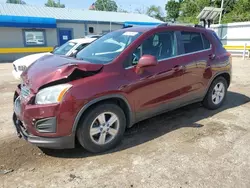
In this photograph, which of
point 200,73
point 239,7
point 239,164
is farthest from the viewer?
point 239,7

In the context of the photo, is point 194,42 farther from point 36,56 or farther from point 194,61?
point 36,56

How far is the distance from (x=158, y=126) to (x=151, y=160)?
1.19 meters

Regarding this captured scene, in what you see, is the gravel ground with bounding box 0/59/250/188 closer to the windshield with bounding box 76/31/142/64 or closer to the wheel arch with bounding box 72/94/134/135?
the wheel arch with bounding box 72/94/134/135

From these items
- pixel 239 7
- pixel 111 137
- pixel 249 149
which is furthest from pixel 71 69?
pixel 239 7

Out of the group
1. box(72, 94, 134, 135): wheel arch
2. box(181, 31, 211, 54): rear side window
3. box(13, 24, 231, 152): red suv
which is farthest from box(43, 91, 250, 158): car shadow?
box(181, 31, 211, 54): rear side window

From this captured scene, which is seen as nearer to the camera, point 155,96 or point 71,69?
point 71,69

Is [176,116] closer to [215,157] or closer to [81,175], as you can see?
[215,157]

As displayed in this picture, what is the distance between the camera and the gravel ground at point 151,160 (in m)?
2.78

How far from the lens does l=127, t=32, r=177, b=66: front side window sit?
3662 mm

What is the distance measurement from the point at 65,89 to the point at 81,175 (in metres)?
1.10

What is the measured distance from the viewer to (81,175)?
9.44 ft

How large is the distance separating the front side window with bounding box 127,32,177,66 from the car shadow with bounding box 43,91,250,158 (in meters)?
1.27

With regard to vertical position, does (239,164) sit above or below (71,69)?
below

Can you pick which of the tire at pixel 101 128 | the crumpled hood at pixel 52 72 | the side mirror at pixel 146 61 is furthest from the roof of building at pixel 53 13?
the tire at pixel 101 128
